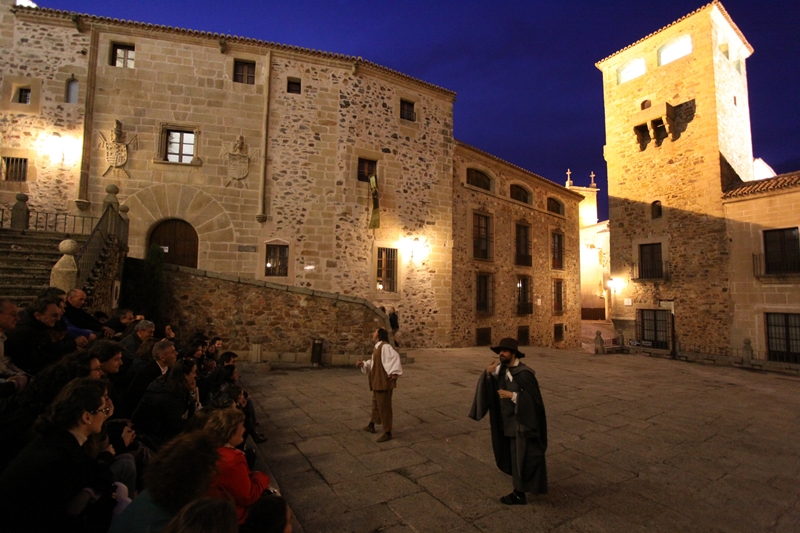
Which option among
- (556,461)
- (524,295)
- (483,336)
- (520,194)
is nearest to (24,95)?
(556,461)

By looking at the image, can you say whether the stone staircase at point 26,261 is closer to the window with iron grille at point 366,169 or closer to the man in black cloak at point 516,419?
the man in black cloak at point 516,419

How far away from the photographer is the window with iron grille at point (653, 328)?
1683 cm

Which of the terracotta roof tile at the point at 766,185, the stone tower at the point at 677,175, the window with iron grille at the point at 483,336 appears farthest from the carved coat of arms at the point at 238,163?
the terracotta roof tile at the point at 766,185

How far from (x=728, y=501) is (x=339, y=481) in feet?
12.6

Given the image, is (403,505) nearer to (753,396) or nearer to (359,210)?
(753,396)

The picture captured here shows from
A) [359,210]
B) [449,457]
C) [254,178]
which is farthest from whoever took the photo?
[359,210]

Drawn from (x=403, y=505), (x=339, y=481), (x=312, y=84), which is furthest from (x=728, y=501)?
(x=312, y=84)

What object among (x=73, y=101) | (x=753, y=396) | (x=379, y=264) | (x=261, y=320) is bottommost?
(x=753, y=396)

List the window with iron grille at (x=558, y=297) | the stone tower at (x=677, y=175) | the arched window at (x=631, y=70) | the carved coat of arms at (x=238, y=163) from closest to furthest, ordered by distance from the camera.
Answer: the carved coat of arms at (x=238, y=163) → the stone tower at (x=677, y=175) → the arched window at (x=631, y=70) → the window with iron grille at (x=558, y=297)

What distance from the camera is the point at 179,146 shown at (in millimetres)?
12719

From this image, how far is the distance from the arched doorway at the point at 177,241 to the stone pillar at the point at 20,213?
297cm

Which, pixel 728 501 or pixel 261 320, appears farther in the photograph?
pixel 261 320

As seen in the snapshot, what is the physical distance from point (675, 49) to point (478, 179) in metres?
10.7

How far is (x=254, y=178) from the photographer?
1307cm
